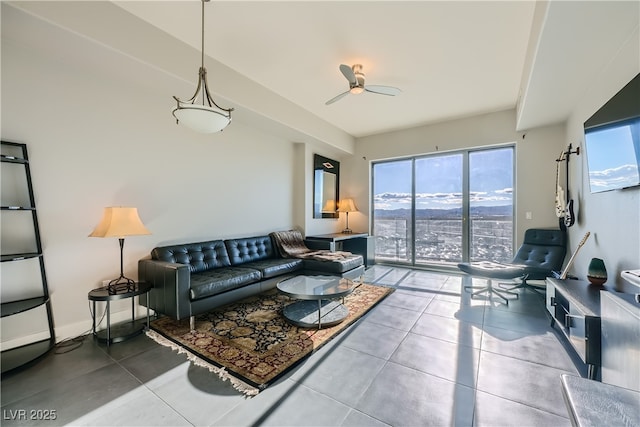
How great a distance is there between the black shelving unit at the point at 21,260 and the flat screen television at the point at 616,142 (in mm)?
4523

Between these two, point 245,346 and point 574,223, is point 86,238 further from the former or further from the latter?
point 574,223

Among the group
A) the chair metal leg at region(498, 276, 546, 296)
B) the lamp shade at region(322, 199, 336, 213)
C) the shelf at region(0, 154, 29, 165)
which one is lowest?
the chair metal leg at region(498, 276, 546, 296)

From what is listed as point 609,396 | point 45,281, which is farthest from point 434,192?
point 45,281

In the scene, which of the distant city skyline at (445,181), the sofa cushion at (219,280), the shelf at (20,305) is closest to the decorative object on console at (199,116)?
the sofa cushion at (219,280)

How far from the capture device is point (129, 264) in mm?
2904

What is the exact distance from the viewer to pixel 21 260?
2.24m

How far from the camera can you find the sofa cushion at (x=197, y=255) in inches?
118

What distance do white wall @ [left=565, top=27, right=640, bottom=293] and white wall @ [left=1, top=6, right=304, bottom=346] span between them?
3983mm

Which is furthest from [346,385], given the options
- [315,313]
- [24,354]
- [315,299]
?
[24,354]

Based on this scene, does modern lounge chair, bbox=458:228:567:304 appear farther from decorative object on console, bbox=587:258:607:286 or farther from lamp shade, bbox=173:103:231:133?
lamp shade, bbox=173:103:231:133

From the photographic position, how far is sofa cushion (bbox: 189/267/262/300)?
8.68 feet

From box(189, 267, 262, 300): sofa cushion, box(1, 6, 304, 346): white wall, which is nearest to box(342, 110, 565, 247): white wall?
box(189, 267, 262, 300): sofa cushion

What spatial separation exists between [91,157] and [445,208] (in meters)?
5.47

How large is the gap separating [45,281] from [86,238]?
0.48 m
